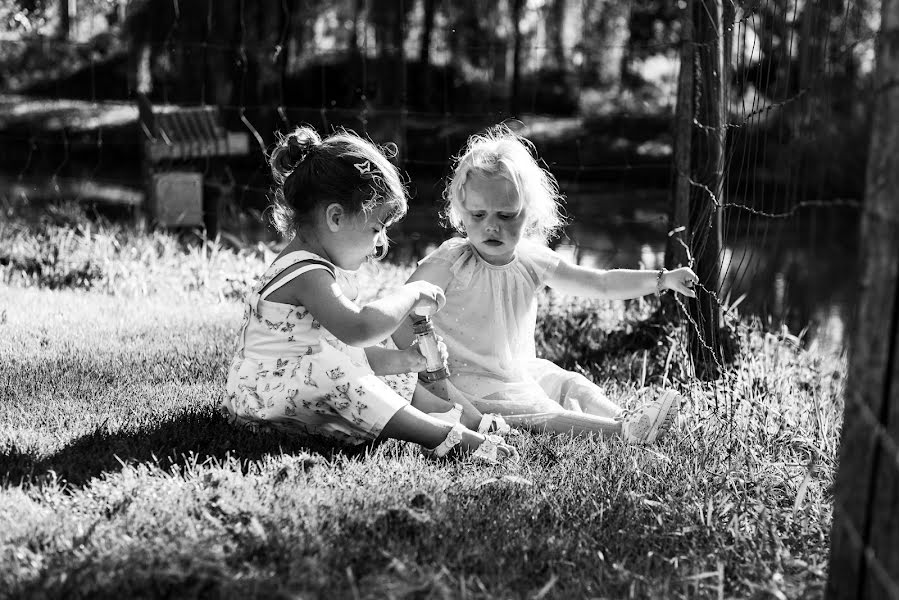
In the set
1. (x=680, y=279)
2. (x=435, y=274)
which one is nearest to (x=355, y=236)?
(x=435, y=274)

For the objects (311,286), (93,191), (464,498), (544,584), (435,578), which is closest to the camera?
(435,578)

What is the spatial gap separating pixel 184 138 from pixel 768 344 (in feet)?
12.7

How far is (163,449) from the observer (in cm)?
275

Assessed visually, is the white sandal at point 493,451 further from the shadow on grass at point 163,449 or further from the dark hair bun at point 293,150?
the dark hair bun at point 293,150

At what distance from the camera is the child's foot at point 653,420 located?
303 centimetres

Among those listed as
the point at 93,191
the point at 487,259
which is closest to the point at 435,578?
→ the point at 487,259

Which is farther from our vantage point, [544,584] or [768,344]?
[768,344]

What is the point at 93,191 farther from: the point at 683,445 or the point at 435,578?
the point at 435,578

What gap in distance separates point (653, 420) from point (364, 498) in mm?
991

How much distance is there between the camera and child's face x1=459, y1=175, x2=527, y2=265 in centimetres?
331

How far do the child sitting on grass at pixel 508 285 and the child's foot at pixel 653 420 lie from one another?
0.13 meters

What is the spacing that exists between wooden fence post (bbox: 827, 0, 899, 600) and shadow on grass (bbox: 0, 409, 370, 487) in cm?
142

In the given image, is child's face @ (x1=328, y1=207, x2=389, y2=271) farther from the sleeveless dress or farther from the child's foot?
the child's foot

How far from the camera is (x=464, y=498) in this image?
8.27ft
